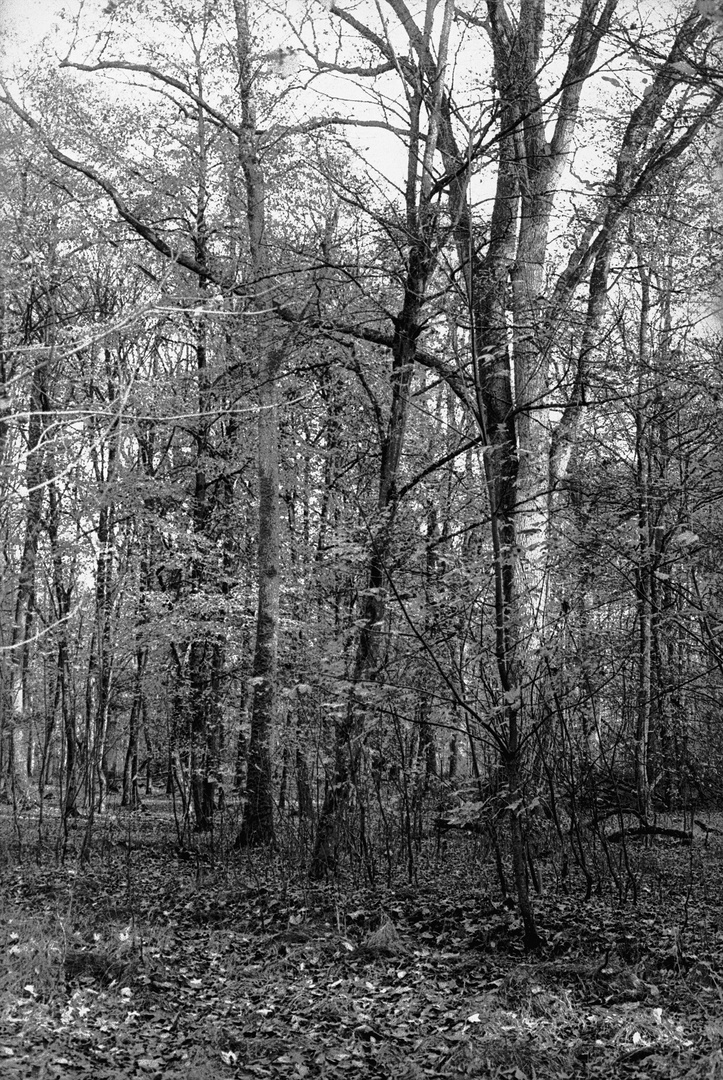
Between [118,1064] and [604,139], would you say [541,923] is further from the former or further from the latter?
[604,139]

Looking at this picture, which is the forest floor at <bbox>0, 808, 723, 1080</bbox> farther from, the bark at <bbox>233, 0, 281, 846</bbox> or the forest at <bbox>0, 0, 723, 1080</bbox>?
the bark at <bbox>233, 0, 281, 846</bbox>

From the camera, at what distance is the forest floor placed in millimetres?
3994

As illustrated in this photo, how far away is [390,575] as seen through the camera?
6223 mm

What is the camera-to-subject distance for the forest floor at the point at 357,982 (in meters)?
3.99

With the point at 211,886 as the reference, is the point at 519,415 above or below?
above

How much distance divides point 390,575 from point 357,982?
2628mm

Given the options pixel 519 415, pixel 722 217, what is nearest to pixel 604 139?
pixel 722 217

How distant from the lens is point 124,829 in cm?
1241

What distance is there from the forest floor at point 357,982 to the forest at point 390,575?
0.03 meters

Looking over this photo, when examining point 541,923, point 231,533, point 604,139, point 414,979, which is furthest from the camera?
point 231,533

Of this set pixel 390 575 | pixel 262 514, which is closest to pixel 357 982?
pixel 390 575

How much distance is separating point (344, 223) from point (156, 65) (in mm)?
3363

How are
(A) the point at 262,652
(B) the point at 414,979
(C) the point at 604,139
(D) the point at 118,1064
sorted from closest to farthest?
(D) the point at 118,1064
(B) the point at 414,979
(C) the point at 604,139
(A) the point at 262,652

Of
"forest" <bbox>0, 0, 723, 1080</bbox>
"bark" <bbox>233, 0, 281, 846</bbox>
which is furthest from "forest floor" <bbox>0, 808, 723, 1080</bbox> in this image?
"bark" <bbox>233, 0, 281, 846</bbox>
